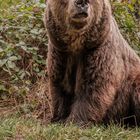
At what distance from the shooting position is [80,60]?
18.8 feet

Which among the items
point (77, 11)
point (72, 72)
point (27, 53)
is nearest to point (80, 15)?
point (77, 11)

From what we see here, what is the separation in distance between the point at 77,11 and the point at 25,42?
259cm

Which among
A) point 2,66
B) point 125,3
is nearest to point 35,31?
point 2,66

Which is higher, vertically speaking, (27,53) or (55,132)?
(27,53)

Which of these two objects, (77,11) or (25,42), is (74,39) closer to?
(77,11)

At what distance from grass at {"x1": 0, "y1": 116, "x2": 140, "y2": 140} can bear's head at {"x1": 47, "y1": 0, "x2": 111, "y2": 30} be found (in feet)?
A: 3.68

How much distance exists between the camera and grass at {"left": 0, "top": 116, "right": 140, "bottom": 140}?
15.6 feet

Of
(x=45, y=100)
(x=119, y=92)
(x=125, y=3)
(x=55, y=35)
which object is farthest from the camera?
(x=125, y=3)

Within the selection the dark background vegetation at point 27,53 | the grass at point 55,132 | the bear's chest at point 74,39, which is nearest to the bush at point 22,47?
the dark background vegetation at point 27,53

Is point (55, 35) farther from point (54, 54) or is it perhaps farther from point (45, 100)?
point (45, 100)

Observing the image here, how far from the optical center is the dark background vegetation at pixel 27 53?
23.2 feet

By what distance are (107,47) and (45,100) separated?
1.79 metres

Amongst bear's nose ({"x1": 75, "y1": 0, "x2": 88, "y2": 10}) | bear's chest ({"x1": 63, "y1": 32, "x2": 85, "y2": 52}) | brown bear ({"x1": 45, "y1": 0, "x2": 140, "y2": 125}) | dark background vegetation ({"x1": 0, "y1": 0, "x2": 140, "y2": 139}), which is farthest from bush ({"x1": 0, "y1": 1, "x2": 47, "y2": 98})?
bear's nose ({"x1": 75, "y1": 0, "x2": 88, "y2": 10})

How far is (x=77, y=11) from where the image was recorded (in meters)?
5.20
